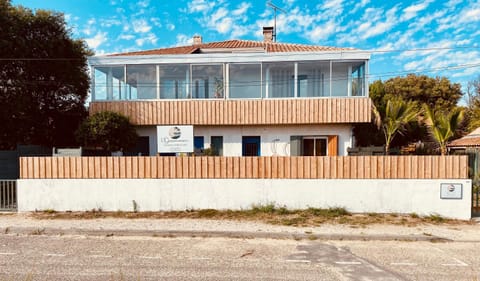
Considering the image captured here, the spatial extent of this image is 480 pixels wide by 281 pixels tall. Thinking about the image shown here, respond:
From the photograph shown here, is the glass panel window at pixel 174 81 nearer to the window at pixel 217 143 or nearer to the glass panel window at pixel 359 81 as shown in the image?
the window at pixel 217 143

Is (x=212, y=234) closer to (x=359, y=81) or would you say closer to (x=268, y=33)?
(x=359, y=81)

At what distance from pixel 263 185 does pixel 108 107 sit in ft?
30.8

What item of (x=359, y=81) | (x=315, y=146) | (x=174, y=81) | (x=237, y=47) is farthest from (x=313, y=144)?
(x=174, y=81)

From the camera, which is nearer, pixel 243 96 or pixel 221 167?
pixel 221 167

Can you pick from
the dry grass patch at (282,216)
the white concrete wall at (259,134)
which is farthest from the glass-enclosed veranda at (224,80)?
the dry grass patch at (282,216)

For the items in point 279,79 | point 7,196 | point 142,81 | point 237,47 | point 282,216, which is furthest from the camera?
point 237,47

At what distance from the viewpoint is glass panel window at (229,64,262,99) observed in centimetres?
1269

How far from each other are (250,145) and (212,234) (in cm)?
743

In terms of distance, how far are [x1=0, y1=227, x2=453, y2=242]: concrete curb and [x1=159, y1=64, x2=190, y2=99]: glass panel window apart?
8.02 metres

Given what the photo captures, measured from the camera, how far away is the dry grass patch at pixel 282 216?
6.59m

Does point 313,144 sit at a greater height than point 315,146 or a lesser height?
greater

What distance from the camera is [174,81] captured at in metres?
12.9

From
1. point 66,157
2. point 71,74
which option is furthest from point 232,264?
point 71,74

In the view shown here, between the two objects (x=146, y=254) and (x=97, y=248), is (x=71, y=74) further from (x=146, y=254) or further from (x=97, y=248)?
(x=146, y=254)
